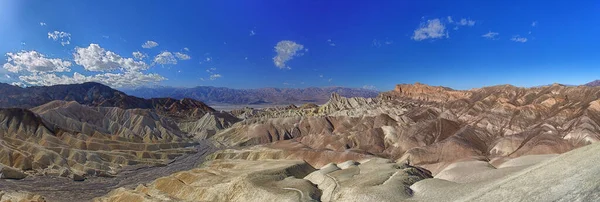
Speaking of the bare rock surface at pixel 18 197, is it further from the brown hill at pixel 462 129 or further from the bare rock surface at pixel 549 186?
the bare rock surface at pixel 549 186

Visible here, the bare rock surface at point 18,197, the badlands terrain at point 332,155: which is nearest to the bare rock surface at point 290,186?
the badlands terrain at point 332,155

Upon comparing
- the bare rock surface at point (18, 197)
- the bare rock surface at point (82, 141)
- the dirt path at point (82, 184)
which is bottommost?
the dirt path at point (82, 184)

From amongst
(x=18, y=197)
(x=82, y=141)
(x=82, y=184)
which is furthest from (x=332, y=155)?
(x=82, y=141)

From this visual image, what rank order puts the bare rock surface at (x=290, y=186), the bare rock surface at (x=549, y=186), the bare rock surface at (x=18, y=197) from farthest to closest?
the bare rock surface at (x=18, y=197)
the bare rock surface at (x=290, y=186)
the bare rock surface at (x=549, y=186)

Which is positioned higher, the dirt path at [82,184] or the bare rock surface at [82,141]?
the bare rock surface at [82,141]

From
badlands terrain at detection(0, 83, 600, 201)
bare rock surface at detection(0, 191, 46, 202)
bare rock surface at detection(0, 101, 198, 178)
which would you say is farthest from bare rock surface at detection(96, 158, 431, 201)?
bare rock surface at detection(0, 101, 198, 178)

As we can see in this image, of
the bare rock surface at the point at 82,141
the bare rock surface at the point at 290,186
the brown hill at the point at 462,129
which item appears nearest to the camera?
the bare rock surface at the point at 290,186

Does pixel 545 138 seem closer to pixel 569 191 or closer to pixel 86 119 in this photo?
pixel 569 191

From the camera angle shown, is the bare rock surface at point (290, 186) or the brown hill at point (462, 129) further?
the brown hill at point (462, 129)

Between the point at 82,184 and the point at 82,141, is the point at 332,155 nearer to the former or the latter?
the point at 82,184
